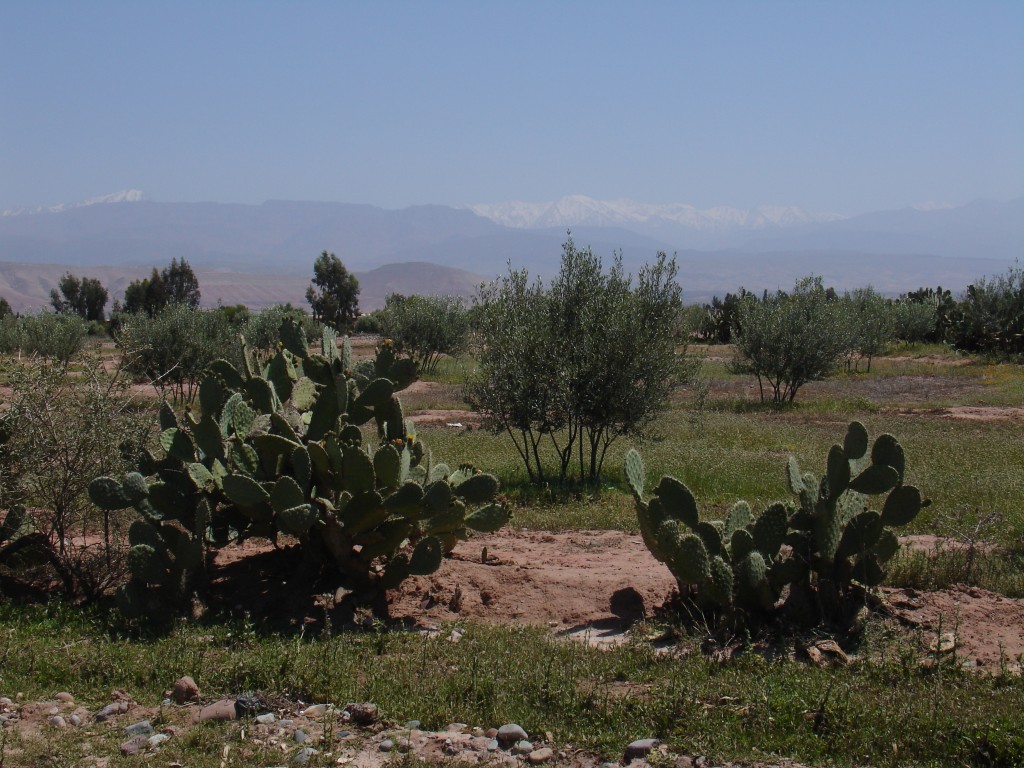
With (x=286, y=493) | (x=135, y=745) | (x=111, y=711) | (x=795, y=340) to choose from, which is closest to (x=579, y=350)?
(x=286, y=493)

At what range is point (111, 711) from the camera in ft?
15.6

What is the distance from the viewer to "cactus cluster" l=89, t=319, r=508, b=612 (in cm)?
637

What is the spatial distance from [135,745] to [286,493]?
2194 millimetres

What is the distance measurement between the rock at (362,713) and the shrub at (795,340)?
22922 millimetres

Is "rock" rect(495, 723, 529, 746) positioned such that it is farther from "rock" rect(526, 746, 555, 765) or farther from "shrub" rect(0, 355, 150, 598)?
"shrub" rect(0, 355, 150, 598)

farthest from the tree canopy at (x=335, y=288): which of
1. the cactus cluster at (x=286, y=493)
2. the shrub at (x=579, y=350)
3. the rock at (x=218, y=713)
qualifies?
the rock at (x=218, y=713)

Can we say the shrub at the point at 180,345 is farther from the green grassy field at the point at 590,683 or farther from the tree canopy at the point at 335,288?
the tree canopy at the point at 335,288

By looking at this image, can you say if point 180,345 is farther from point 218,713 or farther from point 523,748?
point 523,748

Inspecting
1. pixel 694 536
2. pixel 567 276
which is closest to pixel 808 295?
pixel 567 276

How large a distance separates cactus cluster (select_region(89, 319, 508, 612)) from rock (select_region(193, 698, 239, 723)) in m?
1.65

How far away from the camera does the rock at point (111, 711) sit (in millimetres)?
4688

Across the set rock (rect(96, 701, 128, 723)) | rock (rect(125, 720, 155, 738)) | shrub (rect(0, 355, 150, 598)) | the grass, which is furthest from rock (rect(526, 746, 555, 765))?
shrub (rect(0, 355, 150, 598))

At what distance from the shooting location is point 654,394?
12.9 metres

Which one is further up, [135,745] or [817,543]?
[817,543]
